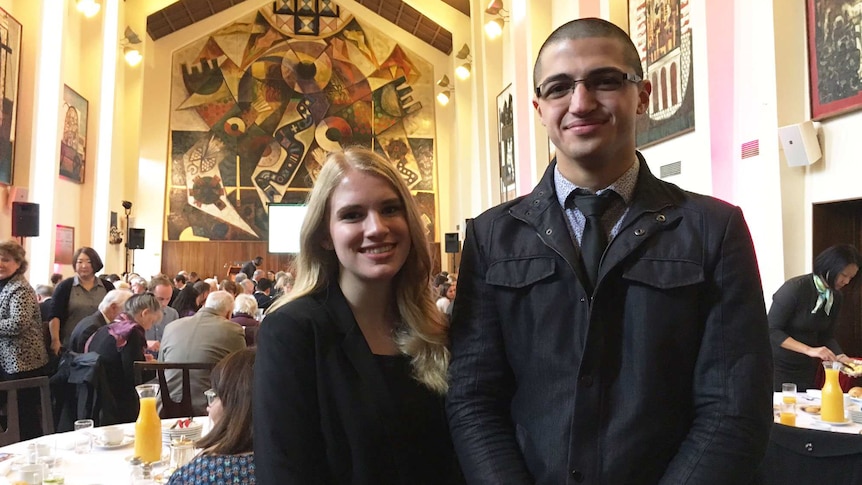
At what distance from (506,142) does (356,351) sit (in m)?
12.4

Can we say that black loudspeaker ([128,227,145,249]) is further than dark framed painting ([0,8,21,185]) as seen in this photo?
Yes

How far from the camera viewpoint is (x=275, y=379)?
140cm

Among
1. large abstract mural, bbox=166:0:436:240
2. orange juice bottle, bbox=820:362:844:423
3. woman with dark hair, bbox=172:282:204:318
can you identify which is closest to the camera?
orange juice bottle, bbox=820:362:844:423

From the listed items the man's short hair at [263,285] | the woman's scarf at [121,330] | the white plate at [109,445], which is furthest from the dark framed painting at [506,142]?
the white plate at [109,445]

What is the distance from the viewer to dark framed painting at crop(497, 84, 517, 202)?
1318cm

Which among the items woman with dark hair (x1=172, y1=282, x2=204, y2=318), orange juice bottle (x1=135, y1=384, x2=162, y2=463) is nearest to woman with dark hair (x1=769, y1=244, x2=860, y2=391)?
orange juice bottle (x1=135, y1=384, x2=162, y2=463)

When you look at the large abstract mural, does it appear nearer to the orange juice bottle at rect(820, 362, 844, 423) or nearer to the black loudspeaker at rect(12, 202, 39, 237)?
the black loudspeaker at rect(12, 202, 39, 237)

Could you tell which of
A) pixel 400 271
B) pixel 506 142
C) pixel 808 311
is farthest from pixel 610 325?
pixel 506 142

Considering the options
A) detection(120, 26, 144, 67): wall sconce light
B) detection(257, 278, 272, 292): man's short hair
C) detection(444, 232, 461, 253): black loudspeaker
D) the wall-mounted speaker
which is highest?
detection(120, 26, 144, 67): wall sconce light

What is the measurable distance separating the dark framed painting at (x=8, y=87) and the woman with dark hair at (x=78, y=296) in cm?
410

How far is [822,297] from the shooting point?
3984 mm

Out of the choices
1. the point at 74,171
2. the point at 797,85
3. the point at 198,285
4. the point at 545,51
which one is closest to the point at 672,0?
the point at 797,85

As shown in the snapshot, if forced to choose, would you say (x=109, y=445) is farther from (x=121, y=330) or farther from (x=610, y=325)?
(x=610, y=325)

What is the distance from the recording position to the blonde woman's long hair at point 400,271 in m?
1.54
